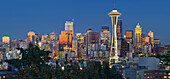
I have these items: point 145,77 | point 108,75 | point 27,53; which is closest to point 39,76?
point 27,53

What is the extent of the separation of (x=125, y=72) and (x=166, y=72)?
11.0 m

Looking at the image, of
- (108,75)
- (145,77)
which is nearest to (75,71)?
(108,75)

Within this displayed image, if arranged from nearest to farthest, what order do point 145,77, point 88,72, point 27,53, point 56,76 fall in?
point 56,76, point 27,53, point 88,72, point 145,77

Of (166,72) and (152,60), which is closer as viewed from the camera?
(166,72)

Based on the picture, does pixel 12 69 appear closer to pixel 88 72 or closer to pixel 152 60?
pixel 88 72

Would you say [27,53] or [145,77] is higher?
[27,53]

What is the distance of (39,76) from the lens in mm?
32812

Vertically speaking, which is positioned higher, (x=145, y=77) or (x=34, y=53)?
(x=34, y=53)

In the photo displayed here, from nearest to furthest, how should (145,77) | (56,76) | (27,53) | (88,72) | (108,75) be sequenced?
(56,76)
(27,53)
(88,72)
(108,75)
(145,77)

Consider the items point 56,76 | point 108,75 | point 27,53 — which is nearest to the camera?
point 56,76

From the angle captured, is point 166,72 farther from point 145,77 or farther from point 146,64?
point 146,64

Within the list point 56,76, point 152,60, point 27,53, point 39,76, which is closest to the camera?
point 39,76

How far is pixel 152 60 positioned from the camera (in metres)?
110

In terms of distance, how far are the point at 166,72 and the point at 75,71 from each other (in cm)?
5686
